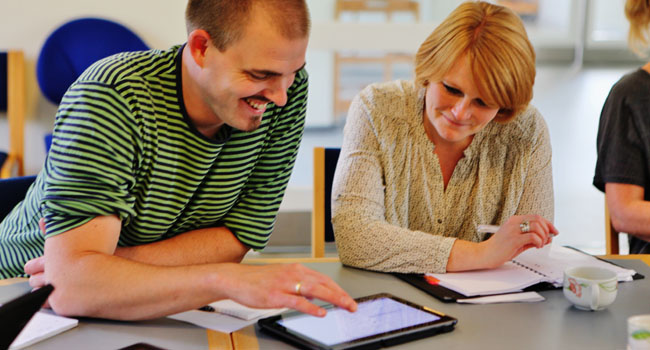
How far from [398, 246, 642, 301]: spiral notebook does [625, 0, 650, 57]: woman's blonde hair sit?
0.73 metres

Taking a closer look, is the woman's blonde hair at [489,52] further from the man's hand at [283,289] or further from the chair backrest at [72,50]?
the chair backrest at [72,50]

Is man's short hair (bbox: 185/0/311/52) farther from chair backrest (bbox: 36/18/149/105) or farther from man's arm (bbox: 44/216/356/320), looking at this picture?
chair backrest (bbox: 36/18/149/105)

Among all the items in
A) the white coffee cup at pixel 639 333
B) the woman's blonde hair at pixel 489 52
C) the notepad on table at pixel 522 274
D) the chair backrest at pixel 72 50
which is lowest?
the notepad on table at pixel 522 274

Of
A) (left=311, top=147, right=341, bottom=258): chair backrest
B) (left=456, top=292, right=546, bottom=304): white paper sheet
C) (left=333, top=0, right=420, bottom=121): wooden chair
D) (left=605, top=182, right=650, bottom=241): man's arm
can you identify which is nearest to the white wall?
(left=333, top=0, right=420, bottom=121): wooden chair

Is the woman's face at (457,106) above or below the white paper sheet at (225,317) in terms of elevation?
above

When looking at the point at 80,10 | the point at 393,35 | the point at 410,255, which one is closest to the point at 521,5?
the point at 393,35

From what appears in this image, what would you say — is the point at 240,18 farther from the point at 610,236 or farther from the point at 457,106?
the point at 610,236

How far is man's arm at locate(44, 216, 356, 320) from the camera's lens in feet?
3.73

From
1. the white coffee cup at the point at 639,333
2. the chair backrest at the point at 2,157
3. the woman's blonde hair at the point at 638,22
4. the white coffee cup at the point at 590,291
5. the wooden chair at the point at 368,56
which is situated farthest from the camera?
the wooden chair at the point at 368,56

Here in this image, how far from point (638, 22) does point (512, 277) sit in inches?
37.6

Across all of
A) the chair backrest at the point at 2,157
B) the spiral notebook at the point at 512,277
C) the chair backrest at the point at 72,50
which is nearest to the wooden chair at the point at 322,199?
the spiral notebook at the point at 512,277

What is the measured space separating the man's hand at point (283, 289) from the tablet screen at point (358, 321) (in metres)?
0.05

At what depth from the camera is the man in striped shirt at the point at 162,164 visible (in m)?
1.18

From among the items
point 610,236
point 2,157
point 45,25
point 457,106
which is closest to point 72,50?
point 45,25
